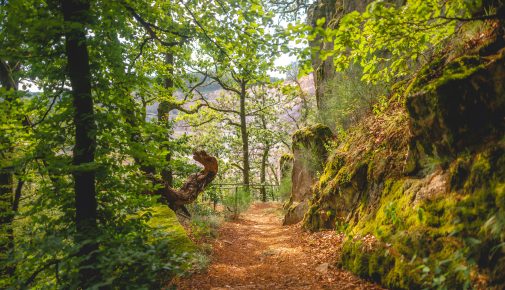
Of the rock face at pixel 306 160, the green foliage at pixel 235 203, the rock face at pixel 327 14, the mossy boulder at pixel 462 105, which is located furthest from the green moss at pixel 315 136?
the mossy boulder at pixel 462 105

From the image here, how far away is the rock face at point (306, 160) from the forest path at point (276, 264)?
1319 millimetres

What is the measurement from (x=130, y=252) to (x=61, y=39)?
102 inches

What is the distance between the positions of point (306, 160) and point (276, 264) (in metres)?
5.35

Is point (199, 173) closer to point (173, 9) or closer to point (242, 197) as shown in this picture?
point (242, 197)

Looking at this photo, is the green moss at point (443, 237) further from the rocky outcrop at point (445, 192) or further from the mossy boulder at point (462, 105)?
the mossy boulder at point (462, 105)

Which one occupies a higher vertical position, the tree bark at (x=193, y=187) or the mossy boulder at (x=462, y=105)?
the mossy boulder at (x=462, y=105)

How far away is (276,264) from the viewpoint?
6.21 m

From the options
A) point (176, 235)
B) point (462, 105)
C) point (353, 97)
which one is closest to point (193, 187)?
point (176, 235)

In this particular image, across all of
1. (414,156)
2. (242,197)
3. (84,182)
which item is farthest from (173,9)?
(242,197)

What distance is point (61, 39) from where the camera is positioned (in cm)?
336

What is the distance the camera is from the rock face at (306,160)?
1048 centimetres

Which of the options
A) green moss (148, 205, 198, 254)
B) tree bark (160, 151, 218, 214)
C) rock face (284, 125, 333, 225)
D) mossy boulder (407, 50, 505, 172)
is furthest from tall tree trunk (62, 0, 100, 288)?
rock face (284, 125, 333, 225)

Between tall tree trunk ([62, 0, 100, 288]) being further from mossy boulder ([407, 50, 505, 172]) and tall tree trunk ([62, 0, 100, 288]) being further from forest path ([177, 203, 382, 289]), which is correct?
mossy boulder ([407, 50, 505, 172])

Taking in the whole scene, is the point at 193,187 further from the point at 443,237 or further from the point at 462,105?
the point at 462,105
